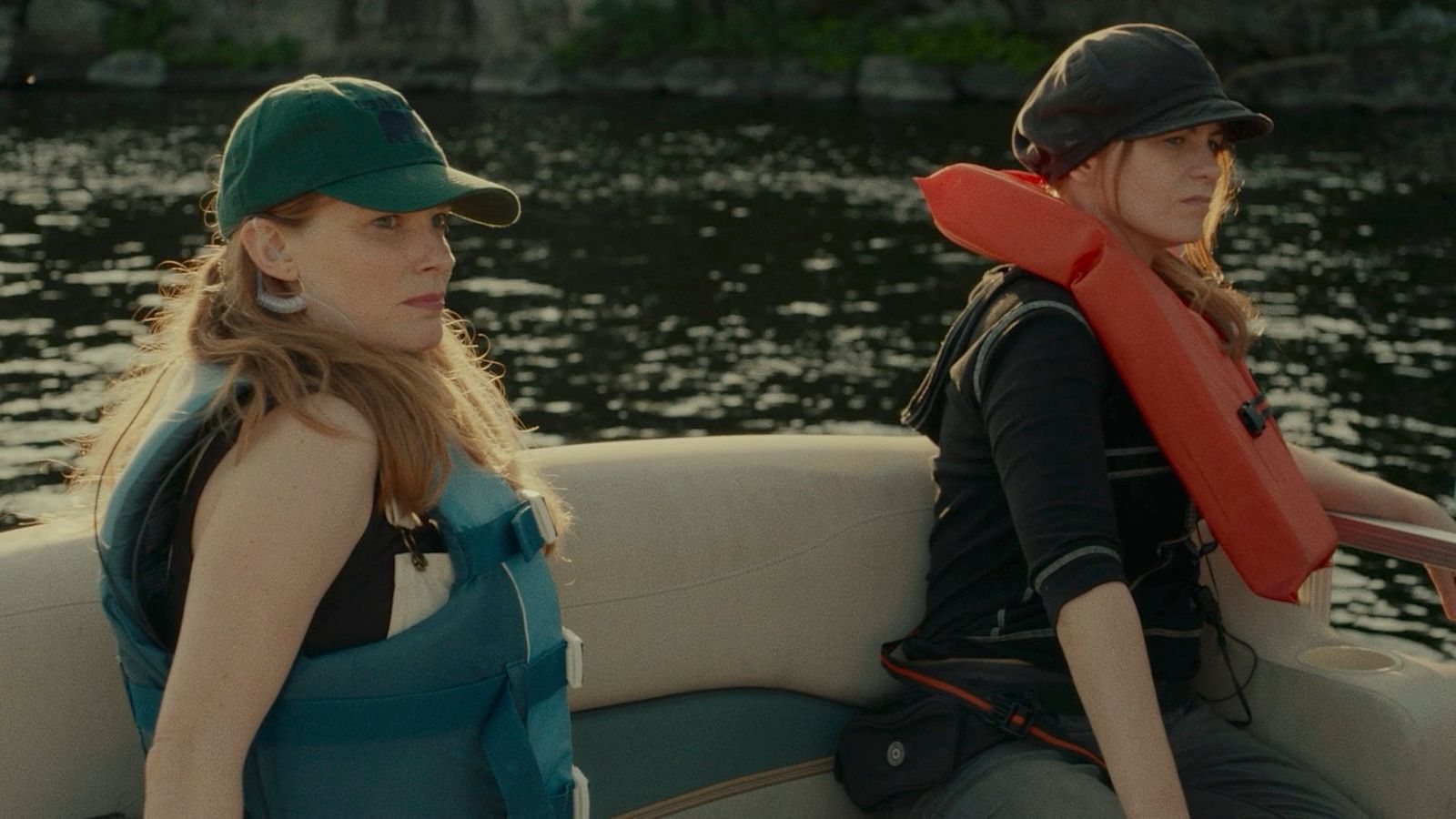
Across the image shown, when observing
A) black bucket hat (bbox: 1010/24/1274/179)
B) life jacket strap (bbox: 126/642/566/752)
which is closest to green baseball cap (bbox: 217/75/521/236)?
life jacket strap (bbox: 126/642/566/752)

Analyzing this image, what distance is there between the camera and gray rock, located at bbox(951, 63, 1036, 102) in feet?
91.0

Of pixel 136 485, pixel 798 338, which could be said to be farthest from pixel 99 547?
pixel 798 338

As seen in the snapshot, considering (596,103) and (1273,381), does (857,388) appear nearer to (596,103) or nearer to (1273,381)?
(1273,381)

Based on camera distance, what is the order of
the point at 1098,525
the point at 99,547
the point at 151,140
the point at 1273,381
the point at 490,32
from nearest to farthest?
the point at 99,547
the point at 1098,525
the point at 1273,381
the point at 151,140
the point at 490,32

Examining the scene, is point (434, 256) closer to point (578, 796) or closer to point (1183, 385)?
point (578, 796)

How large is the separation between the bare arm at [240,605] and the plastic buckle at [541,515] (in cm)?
29

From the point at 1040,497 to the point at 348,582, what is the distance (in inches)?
34.4

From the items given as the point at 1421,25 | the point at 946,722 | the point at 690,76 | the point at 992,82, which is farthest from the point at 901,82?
the point at 946,722

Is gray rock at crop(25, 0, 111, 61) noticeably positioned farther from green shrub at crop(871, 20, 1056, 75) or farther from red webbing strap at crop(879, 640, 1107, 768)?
red webbing strap at crop(879, 640, 1107, 768)

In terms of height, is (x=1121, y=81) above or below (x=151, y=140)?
above

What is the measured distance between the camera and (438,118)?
2575 cm

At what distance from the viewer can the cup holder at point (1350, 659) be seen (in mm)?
2773

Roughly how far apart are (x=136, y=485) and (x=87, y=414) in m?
8.27

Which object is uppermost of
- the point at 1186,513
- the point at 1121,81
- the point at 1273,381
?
the point at 1121,81
